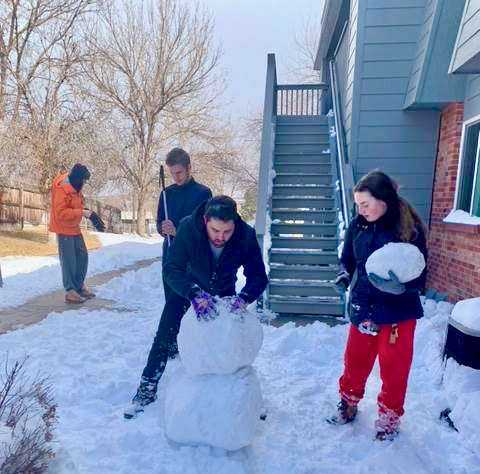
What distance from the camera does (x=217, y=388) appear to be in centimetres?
220

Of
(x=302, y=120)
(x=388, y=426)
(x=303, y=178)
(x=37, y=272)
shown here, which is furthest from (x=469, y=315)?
(x=37, y=272)

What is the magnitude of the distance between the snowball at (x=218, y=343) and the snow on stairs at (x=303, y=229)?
3038 mm

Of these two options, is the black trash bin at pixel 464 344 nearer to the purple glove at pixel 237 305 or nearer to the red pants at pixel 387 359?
the red pants at pixel 387 359

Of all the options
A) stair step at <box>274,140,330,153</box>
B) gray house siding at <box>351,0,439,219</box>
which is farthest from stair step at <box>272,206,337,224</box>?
stair step at <box>274,140,330,153</box>

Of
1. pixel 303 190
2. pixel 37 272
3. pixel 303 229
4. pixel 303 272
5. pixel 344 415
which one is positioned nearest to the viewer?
pixel 344 415

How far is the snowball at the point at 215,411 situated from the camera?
85.4 inches

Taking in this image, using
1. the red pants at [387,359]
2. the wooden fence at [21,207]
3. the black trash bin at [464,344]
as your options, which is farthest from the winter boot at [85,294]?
the wooden fence at [21,207]

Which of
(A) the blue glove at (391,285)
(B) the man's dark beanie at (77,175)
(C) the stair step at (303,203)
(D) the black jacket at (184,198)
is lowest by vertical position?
(A) the blue glove at (391,285)

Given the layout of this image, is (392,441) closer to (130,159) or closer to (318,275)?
(318,275)

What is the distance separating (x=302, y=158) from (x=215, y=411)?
5.40 m

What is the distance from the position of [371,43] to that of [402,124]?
1.30 meters

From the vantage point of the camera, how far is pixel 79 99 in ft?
48.4

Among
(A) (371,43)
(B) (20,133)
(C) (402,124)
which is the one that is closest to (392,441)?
(C) (402,124)

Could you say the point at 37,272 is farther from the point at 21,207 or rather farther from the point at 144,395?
the point at 21,207
